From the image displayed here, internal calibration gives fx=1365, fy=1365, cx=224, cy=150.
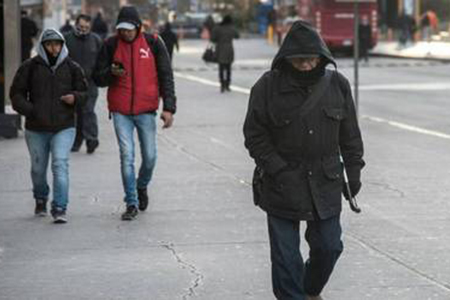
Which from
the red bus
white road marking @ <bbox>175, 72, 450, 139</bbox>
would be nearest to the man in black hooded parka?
white road marking @ <bbox>175, 72, 450, 139</bbox>

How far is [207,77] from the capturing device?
38.0 m

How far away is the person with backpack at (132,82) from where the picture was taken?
1126cm

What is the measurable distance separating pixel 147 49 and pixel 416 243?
2876 mm

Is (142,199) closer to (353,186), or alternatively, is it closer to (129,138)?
(129,138)

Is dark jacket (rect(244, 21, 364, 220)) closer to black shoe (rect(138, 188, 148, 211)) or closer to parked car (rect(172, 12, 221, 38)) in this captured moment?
black shoe (rect(138, 188, 148, 211))

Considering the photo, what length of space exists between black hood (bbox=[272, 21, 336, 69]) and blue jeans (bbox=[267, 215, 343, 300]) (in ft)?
2.74

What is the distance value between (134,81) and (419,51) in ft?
147

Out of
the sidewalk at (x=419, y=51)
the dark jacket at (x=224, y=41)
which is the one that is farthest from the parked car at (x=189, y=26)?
the dark jacket at (x=224, y=41)

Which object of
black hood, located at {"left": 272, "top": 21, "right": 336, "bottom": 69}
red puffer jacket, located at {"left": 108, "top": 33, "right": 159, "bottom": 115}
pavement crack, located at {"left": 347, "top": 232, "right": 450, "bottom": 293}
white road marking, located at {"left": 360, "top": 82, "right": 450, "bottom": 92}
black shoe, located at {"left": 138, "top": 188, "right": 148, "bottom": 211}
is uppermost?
black hood, located at {"left": 272, "top": 21, "right": 336, "bottom": 69}

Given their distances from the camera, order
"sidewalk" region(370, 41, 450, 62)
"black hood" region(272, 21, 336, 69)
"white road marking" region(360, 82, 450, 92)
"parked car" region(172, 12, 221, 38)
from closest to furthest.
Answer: "black hood" region(272, 21, 336, 69) < "white road marking" region(360, 82, 450, 92) < "sidewalk" region(370, 41, 450, 62) < "parked car" region(172, 12, 221, 38)

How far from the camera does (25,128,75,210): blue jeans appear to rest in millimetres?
11266

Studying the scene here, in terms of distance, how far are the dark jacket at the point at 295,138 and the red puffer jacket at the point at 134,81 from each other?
437 centimetres

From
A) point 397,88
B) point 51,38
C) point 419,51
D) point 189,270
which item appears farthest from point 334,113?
point 419,51

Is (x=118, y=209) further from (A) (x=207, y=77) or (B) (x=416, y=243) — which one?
(A) (x=207, y=77)
